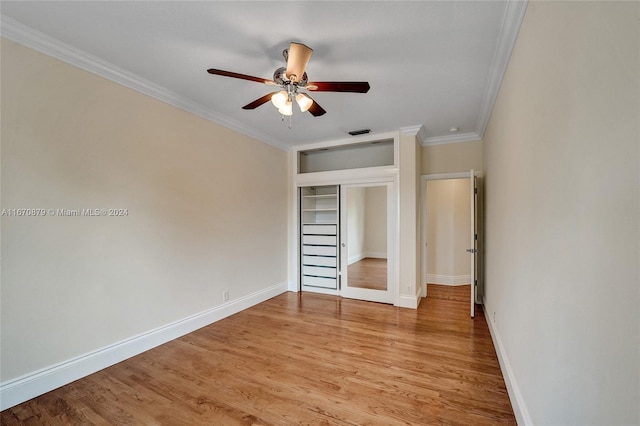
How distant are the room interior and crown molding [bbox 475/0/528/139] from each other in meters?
0.02

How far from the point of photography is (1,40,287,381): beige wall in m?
2.04

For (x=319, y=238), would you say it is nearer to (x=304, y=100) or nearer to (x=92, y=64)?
(x=304, y=100)

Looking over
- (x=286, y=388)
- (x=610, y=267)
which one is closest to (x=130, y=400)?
(x=286, y=388)

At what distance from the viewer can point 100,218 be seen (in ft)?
8.18

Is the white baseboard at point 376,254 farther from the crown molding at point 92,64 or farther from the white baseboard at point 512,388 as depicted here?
the crown molding at point 92,64

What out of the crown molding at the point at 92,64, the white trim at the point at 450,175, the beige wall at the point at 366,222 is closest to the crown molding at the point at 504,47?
the white trim at the point at 450,175

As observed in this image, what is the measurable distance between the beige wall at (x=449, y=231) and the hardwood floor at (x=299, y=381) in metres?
2.04

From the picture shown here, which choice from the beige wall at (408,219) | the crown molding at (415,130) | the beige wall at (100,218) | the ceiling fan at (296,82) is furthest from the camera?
the beige wall at (408,219)

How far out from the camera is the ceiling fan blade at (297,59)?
1869 millimetres

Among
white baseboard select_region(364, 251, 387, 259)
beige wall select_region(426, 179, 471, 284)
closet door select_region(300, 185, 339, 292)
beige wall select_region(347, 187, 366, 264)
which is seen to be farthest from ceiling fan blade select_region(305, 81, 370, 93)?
beige wall select_region(426, 179, 471, 284)

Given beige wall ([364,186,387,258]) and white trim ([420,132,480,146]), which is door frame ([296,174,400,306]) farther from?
white trim ([420,132,480,146])

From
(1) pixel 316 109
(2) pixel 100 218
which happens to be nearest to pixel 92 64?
(2) pixel 100 218

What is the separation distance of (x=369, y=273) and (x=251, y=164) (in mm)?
2684

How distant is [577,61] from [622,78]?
365mm
